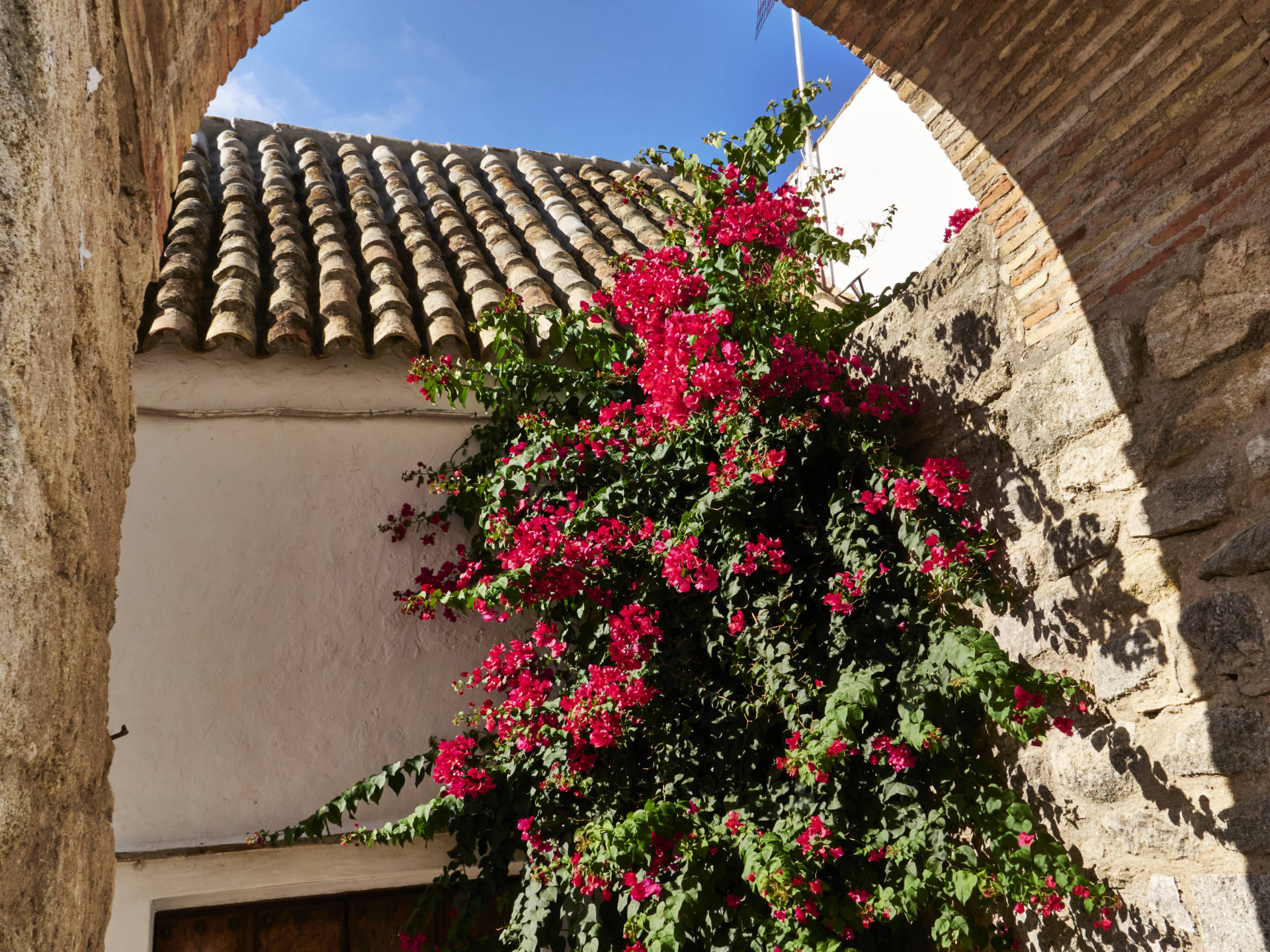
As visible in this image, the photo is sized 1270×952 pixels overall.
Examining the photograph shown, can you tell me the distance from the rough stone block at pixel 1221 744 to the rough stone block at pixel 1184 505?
388mm

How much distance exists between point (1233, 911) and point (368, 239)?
161 inches

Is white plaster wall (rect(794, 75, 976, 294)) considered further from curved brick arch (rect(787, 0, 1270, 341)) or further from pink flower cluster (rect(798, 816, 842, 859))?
pink flower cluster (rect(798, 816, 842, 859))

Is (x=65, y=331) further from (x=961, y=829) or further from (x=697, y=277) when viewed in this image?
(x=961, y=829)

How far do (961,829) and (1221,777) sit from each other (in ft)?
2.35

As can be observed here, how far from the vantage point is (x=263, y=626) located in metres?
3.23

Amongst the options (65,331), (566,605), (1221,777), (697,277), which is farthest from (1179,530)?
(65,331)

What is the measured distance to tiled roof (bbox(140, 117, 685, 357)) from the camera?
345 cm

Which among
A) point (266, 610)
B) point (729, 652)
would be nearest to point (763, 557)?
point (729, 652)

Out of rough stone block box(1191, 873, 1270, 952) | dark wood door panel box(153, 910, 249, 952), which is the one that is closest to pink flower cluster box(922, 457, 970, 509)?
rough stone block box(1191, 873, 1270, 952)

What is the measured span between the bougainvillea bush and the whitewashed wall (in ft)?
0.63

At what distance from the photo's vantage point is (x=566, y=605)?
9.73 ft

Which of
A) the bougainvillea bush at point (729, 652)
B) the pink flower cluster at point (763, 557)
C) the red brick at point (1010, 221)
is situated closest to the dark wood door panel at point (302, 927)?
the bougainvillea bush at point (729, 652)

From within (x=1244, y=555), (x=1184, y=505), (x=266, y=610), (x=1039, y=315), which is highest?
(x=1039, y=315)

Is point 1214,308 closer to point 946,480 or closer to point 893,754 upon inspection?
point 946,480
